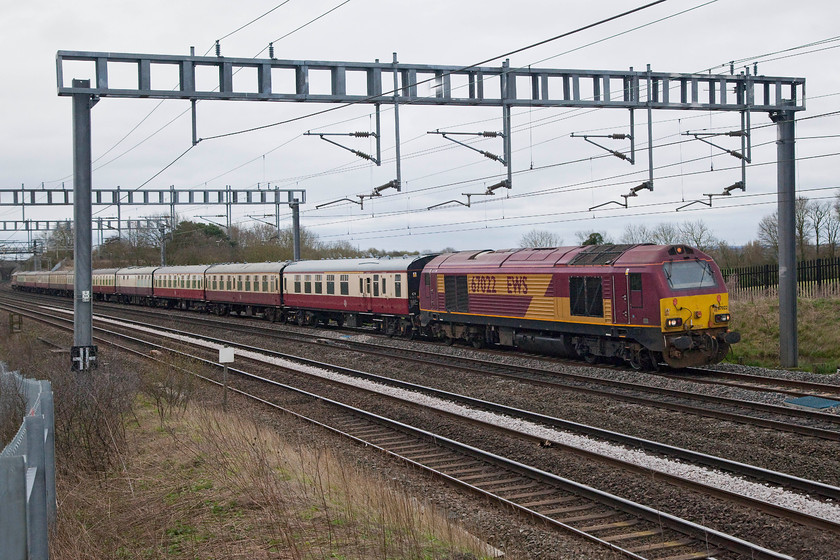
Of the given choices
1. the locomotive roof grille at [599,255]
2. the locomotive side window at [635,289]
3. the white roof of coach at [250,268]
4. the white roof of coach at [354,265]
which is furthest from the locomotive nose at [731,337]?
the white roof of coach at [250,268]

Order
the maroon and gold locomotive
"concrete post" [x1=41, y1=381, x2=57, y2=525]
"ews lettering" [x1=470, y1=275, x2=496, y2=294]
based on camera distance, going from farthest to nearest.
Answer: "ews lettering" [x1=470, y1=275, x2=496, y2=294] → the maroon and gold locomotive → "concrete post" [x1=41, y1=381, x2=57, y2=525]

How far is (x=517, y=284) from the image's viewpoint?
71.2ft

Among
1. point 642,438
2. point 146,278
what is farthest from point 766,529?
point 146,278

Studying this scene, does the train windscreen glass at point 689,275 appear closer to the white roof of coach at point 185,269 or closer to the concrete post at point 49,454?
the concrete post at point 49,454

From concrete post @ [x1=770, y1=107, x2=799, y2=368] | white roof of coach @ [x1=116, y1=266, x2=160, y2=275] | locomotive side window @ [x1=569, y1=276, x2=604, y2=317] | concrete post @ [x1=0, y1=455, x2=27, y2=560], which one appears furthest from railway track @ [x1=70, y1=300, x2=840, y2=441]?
white roof of coach @ [x1=116, y1=266, x2=160, y2=275]

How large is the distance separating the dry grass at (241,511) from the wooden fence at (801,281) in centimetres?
2173

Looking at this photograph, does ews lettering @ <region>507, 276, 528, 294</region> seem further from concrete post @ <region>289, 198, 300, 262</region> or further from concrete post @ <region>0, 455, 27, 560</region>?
concrete post @ <region>289, 198, 300, 262</region>

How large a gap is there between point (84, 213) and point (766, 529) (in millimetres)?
14919

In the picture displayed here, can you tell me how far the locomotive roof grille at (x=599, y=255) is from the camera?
18.9m

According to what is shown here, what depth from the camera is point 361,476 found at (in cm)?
1051

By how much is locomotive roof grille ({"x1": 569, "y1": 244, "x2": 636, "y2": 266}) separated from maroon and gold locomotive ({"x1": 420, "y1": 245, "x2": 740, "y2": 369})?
0.12 ft

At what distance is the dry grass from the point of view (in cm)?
698

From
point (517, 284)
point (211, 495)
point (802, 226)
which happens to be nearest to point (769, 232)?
point (802, 226)

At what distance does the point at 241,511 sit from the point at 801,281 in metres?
26.2
